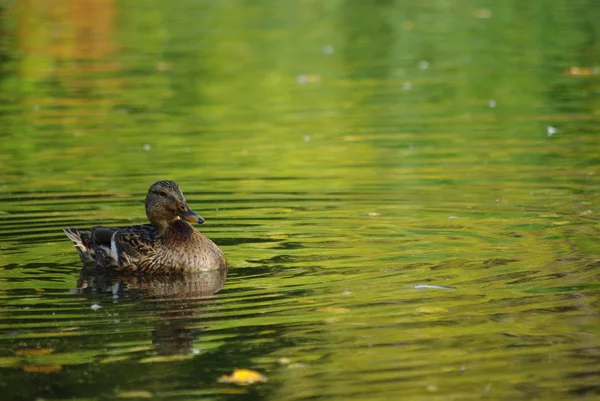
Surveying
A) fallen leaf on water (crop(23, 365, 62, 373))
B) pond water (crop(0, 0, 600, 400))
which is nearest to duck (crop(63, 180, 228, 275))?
pond water (crop(0, 0, 600, 400))

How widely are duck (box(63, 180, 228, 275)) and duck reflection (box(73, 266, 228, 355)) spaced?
0.27 feet

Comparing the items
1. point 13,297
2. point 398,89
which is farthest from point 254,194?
point 398,89

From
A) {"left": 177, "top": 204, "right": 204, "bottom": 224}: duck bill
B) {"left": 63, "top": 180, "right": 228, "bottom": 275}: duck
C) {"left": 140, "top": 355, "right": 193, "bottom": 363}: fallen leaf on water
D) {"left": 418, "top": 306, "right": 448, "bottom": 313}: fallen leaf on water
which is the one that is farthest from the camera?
{"left": 177, "top": 204, "right": 204, "bottom": 224}: duck bill

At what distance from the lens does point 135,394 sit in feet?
21.1

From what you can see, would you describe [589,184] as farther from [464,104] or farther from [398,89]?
[398,89]

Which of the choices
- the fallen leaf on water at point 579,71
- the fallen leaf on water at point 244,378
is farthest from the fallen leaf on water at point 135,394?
the fallen leaf on water at point 579,71

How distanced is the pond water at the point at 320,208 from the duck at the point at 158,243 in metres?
0.19

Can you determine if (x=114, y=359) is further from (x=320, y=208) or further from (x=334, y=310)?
(x=320, y=208)

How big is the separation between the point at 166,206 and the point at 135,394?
11.6 ft

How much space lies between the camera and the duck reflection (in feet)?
24.6

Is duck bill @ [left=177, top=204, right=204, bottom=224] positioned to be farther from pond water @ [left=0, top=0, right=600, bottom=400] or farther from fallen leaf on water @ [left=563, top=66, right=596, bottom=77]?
fallen leaf on water @ [left=563, top=66, right=596, bottom=77]

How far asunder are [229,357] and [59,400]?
3.33 ft

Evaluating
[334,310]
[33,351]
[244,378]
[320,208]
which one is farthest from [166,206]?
[244,378]

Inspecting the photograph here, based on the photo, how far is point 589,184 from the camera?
1173 centimetres
